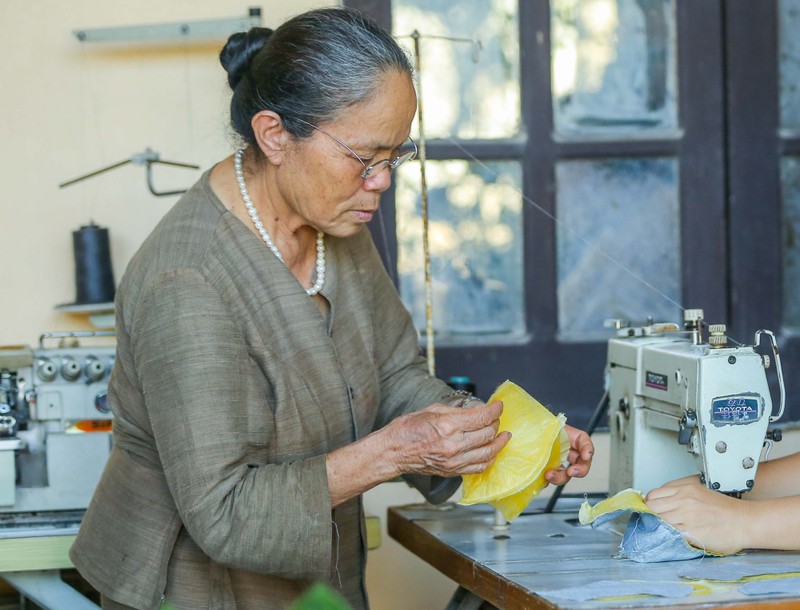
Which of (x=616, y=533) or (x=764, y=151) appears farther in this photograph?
(x=764, y=151)

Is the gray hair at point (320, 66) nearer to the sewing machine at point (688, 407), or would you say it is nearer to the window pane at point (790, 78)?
the sewing machine at point (688, 407)

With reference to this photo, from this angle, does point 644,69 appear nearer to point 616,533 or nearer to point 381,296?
point 381,296

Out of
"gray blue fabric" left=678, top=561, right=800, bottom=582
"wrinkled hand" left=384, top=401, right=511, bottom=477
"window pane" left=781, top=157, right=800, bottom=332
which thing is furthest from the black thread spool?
"window pane" left=781, top=157, right=800, bottom=332

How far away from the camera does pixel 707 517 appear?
1.82 m

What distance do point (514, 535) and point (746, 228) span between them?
130cm

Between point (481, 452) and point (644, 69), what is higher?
point (644, 69)

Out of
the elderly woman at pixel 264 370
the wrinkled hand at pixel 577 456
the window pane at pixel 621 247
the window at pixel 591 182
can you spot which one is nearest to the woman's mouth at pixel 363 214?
the elderly woman at pixel 264 370

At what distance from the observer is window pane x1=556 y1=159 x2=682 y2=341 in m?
3.00

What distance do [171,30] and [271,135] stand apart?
962 mm

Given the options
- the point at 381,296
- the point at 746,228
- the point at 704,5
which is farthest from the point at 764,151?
the point at 381,296

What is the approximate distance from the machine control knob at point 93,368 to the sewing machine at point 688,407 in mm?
1075

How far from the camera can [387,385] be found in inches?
88.5

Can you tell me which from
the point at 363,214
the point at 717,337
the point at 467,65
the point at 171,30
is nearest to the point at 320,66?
the point at 363,214

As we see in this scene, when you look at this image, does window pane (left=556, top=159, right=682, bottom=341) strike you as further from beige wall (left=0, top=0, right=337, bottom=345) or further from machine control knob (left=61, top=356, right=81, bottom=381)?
machine control knob (left=61, top=356, right=81, bottom=381)
